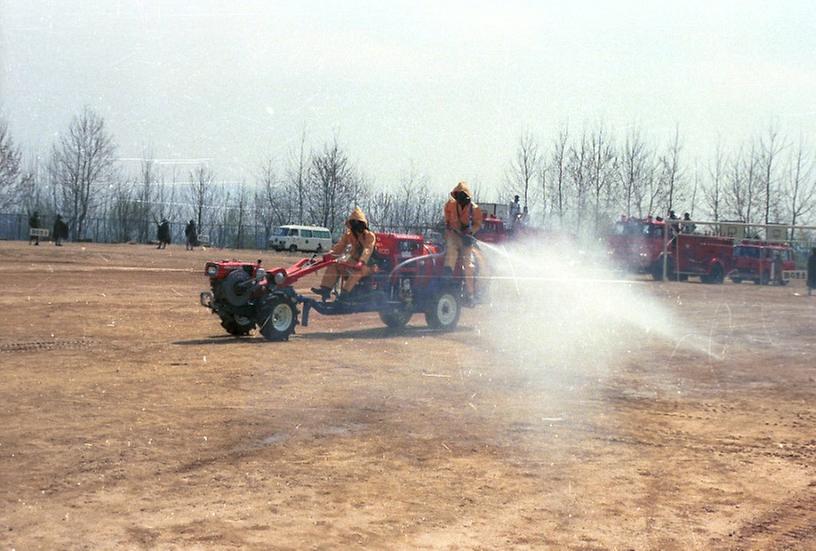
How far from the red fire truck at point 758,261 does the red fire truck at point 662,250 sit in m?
1.48

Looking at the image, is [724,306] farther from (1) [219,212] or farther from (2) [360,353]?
(1) [219,212]

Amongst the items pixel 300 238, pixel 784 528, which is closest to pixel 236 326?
pixel 784 528

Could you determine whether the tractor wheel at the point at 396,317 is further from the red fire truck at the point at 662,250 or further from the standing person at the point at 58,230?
the standing person at the point at 58,230

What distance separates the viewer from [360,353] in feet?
45.3

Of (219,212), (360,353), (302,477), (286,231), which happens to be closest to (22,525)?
(302,477)

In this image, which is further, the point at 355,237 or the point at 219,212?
the point at 219,212

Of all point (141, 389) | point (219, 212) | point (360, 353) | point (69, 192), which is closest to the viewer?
point (141, 389)

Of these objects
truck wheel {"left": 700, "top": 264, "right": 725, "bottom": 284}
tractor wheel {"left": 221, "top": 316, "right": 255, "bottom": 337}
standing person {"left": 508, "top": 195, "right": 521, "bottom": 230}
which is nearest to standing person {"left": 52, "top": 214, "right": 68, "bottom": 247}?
standing person {"left": 508, "top": 195, "right": 521, "bottom": 230}

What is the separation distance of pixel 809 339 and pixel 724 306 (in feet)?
26.3

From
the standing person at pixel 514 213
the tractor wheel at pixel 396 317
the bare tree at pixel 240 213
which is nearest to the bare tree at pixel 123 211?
the bare tree at pixel 240 213

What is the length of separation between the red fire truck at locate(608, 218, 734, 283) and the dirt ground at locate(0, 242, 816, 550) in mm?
26371

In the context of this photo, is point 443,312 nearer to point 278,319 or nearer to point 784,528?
point 278,319

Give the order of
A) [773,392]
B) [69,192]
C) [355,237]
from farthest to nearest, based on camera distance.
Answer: [69,192] < [355,237] < [773,392]

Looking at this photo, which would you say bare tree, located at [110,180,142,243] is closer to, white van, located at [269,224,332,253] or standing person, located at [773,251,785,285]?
white van, located at [269,224,332,253]
